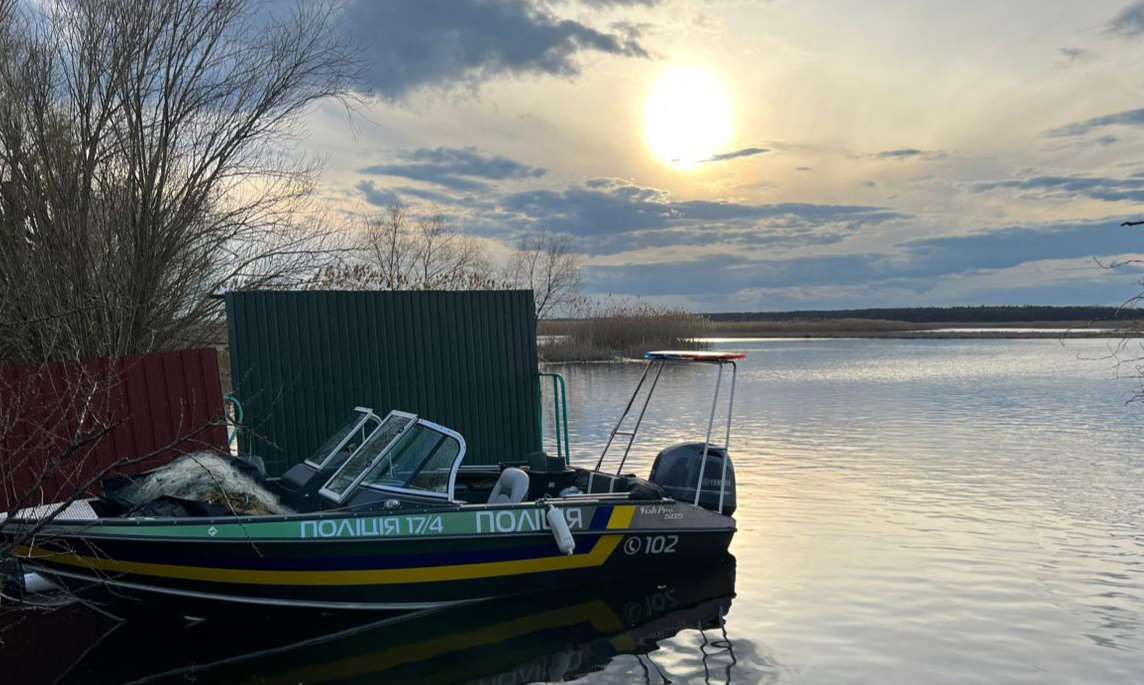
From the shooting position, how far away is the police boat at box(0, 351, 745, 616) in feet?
23.6

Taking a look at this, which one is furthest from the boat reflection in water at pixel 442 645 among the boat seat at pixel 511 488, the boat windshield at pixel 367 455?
the boat windshield at pixel 367 455

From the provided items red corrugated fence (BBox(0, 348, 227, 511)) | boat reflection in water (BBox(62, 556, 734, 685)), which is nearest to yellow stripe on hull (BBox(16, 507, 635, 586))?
boat reflection in water (BBox(62, 556, 734, 685))

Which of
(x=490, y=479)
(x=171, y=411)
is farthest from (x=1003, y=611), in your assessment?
(x=171, y=411)

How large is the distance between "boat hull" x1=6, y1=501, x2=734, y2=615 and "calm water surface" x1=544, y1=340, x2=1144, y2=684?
1.45 meters

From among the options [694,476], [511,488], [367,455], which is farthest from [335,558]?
[694,476]

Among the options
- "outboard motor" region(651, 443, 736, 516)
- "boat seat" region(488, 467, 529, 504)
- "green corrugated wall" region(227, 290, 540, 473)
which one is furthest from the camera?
"green corrugated wall" region(227, 290, 540, 473)

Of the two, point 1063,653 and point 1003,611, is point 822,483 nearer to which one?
point 1003,611

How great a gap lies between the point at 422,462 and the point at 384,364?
13.5 feet

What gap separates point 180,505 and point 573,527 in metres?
3.47

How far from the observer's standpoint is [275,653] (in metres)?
7.21

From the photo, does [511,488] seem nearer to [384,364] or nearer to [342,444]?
[342,444]

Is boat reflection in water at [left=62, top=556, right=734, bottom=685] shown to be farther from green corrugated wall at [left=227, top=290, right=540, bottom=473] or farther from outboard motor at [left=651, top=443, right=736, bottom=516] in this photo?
green corrugated wall at [left=227, top=290, right=540, bottom=473]

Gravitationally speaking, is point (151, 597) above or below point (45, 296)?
below

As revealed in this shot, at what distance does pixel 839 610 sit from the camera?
7914mm
